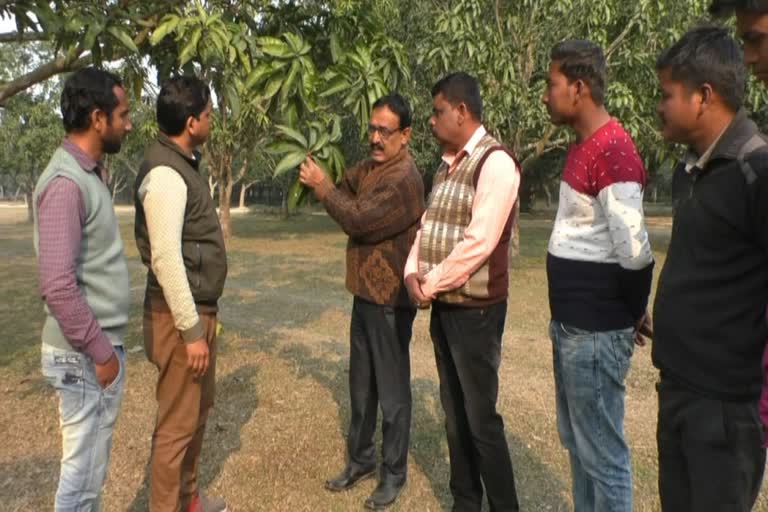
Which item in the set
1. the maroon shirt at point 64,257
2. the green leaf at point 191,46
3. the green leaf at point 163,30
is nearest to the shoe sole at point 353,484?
the maroon shirt at point 64,257

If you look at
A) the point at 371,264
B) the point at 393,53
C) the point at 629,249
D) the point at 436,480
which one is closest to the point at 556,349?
the point at 629,249

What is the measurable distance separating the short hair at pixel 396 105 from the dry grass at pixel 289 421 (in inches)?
81.7

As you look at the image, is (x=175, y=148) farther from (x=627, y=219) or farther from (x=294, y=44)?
(x=627, y=219)

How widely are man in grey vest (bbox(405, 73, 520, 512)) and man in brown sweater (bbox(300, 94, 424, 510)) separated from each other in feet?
1.05

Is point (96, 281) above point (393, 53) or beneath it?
beneath

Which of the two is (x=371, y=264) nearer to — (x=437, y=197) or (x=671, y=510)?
(x=437, y=197)

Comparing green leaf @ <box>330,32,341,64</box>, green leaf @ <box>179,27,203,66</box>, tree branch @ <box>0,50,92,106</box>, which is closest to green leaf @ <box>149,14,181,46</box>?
green leaf @ <box>179,27,203,66</box>

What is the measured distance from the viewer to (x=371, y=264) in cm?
333

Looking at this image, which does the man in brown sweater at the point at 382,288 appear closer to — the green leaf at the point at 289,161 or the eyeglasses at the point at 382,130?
the eyeglasses at the point at 382,130

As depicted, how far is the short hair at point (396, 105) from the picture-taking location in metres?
3.19

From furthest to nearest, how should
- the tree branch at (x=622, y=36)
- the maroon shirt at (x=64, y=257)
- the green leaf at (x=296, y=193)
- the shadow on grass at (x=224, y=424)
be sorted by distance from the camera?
the tree branch at (x=622, y=36) → the shadow on grass at (x=224, y=424) → the green leaf at (x=296, y=193) → the maroon shirt at (x=64, y=257)

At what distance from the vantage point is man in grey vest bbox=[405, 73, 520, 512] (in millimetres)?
2689

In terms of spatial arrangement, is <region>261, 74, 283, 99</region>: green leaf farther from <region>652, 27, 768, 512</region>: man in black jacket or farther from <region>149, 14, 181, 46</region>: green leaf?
<region>652, 27, 768, 512</region>: man in black jacket

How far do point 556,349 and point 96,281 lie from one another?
6.02 feet
